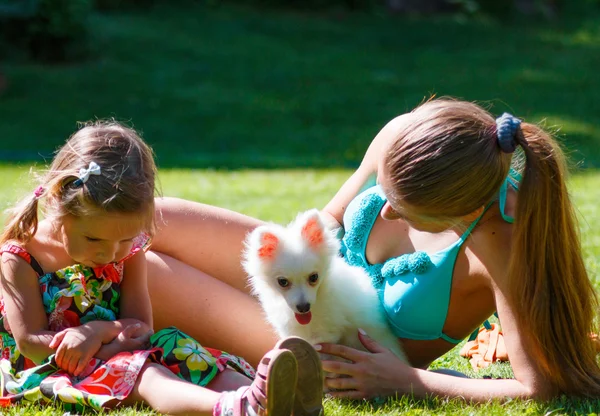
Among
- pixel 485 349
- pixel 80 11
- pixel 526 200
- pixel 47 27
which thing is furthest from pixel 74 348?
pixel 47 27

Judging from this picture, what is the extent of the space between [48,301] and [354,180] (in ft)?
4.87

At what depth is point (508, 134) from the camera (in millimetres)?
3000

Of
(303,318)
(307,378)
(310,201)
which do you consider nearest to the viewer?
(307,378)

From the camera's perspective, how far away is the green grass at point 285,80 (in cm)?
1412

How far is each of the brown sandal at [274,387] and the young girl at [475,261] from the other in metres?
0.55

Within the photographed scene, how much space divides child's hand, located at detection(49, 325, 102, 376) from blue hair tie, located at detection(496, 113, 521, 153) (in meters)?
1.61

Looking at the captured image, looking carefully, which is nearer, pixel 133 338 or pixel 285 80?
pixel 133 338

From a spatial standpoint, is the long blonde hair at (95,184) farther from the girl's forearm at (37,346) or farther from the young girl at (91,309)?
the girl's forearm at (37,346)

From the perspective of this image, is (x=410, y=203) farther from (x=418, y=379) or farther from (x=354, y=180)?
(x=354, y=180)

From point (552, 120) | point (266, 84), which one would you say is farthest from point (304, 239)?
point (266, 84)

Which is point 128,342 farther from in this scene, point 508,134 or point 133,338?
point 508,134

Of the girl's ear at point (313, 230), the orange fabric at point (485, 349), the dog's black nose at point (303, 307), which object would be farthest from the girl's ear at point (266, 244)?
the orange fabric at point (485, 349)

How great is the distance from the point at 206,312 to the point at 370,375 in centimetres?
86

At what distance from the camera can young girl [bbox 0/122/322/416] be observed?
3119 mm
